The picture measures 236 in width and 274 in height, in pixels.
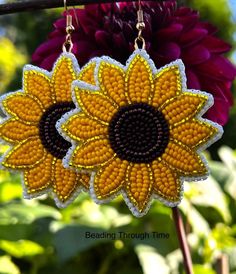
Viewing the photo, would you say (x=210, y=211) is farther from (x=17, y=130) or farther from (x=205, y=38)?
(x=17, y=130)

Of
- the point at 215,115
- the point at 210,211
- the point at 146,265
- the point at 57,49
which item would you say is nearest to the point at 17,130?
the point at 57,49

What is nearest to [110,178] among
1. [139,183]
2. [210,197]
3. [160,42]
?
[139,183]

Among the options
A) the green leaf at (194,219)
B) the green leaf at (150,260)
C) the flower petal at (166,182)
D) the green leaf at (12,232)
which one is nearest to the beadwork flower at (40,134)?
the flower petal at (166,182)

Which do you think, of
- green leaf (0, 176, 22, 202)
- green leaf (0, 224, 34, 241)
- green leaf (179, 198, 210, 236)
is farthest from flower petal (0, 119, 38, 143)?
green leaf (179, 198, 210, 236)

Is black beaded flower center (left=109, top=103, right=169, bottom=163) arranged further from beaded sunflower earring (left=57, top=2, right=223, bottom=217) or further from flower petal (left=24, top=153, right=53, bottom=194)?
flower petal (left=24, top=153, right=53, bottom=194)

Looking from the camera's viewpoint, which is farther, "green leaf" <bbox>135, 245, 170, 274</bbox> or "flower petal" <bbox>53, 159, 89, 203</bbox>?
"green leaf" <bbox>135, 245, 170, 274</bbox>

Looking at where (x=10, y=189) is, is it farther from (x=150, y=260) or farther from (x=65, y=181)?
(x=65, y=181)
